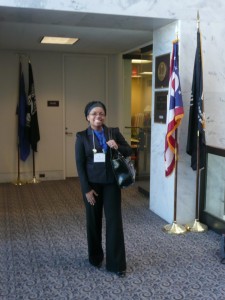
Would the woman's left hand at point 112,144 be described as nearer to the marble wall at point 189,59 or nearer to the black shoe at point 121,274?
the black shoe at point 121,274

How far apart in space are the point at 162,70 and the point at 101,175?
2128 mm

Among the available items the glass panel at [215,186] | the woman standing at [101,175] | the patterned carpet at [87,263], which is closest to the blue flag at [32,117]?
the patterned carpet at [87,263]

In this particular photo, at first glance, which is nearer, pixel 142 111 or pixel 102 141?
pixel 102 141

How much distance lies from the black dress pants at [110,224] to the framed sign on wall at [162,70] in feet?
6.55

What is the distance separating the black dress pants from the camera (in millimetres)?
3195

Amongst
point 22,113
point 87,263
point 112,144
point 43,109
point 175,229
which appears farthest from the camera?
point 43,109

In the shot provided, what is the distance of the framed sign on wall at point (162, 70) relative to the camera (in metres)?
4.63

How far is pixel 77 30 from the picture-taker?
520 cm

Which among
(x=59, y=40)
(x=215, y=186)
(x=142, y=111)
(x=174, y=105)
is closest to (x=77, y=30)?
(x=59, y=40)

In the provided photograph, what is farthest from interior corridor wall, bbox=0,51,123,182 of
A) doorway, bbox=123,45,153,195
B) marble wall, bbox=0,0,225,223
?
marble wall, bbox=0,0,225,223

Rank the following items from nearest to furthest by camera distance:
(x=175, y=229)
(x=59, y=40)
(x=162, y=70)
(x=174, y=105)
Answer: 1. (x=174, y=105)
2. (x=175, y=229)
3. (x=162, y=70)
4. (x=59, y=40)

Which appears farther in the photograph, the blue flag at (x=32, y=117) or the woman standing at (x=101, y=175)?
the blue flag at (x=32, y=117)

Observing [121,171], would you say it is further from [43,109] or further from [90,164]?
[43,109]

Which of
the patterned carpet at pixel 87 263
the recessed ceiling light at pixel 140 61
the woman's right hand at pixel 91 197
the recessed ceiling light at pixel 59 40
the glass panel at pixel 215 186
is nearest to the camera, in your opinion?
the patterned carpet at pixel 87 263
